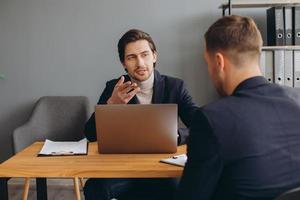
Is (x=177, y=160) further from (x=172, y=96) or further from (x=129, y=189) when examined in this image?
(x=172, y=96)

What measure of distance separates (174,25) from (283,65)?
0.94 metres

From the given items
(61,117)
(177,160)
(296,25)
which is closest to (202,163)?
(177,160)

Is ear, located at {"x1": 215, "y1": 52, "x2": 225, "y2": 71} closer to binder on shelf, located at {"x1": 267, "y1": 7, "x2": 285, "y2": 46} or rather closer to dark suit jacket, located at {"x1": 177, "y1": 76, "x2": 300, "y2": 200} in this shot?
dark suit jacket, located at {"x1": 177, "y1": 76, "x2": 300, "y2": 200}

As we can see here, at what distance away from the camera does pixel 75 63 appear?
3543 mm

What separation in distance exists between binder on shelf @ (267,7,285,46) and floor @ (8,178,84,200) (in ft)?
6.27

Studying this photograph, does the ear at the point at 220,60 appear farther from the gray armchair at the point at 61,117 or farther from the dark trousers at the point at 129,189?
the gray armchair at the point at 61,117

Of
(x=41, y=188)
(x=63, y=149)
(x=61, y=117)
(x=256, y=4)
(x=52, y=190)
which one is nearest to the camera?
(x=63, y=149)

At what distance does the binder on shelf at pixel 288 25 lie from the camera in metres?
3.02

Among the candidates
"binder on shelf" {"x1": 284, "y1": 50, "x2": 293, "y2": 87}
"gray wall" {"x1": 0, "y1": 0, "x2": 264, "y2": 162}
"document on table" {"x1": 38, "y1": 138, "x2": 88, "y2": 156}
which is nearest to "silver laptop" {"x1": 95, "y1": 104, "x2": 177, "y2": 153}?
"document on table" {"x1": 38, "y1": 138, "x2": 88, "y2": 156}

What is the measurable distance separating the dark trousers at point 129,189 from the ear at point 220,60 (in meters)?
0.90

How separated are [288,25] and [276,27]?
9cm

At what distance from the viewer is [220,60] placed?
1229mm

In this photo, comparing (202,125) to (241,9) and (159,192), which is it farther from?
(241,9)

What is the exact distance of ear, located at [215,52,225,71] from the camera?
1226 millimetres
